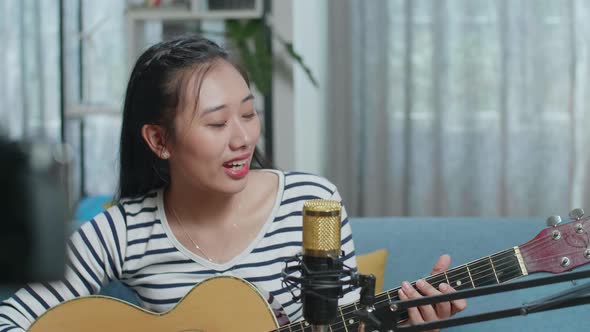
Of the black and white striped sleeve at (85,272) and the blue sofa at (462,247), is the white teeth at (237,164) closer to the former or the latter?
the black and white striped sleeve at (85,272)

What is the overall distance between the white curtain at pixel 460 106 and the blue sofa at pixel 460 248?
207 centimetres

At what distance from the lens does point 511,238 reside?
173 cm

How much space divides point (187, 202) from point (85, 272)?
0.21 m

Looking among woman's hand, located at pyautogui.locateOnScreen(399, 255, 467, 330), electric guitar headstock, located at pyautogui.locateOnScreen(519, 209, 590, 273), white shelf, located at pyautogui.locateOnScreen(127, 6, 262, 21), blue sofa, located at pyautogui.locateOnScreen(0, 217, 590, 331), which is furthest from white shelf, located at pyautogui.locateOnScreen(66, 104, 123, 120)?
electric guitar headstock, located at pyautogui.locateOnScreen(519, 209, 590, 273)

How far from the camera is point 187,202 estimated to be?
5.07 ft

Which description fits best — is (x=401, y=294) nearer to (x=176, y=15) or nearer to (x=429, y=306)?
(x=429, y=306)

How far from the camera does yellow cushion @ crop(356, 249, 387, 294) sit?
169 cm

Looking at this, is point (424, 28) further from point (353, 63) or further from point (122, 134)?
point (122, 134)

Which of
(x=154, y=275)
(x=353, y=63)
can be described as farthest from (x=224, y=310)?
(x=353, y=63)

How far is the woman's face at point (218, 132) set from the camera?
141cm

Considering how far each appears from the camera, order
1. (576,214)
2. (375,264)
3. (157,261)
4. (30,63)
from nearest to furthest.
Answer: (576,214) → (157,261) → (375,264) → (30,63)

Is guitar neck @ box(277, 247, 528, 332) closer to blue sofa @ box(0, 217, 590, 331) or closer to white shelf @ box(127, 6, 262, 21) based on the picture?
blue sofa @ box(0, 217, 590, 331)

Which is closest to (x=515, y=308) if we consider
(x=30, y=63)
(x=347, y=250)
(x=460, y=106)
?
(x=347, y=250)

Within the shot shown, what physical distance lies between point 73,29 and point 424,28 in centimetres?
172
